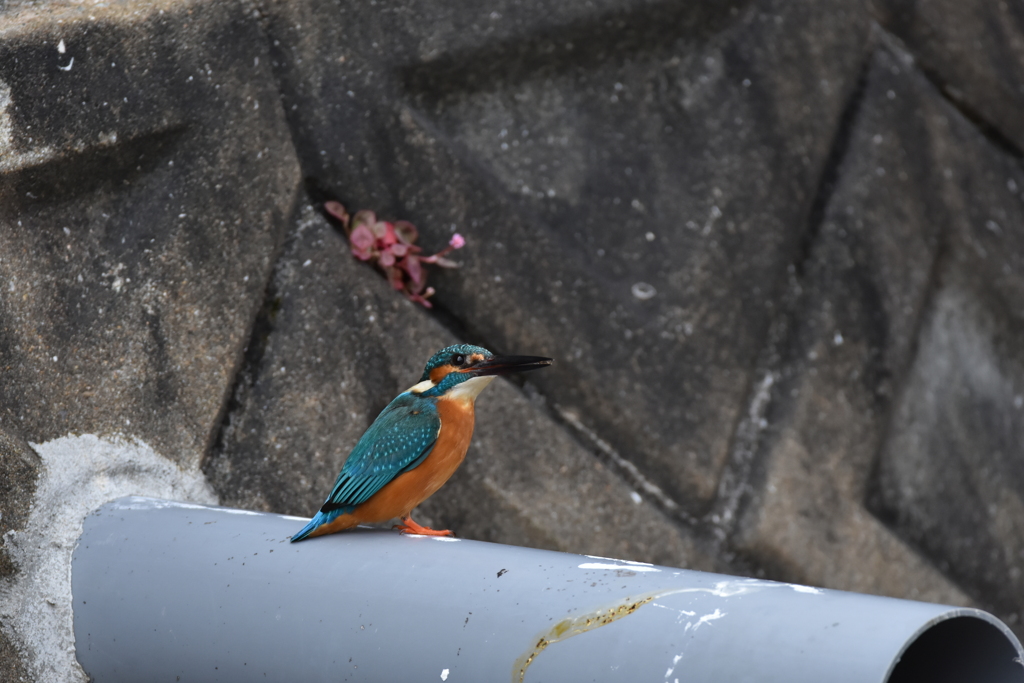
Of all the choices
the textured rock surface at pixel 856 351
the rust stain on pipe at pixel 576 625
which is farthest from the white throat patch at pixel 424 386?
the textured rock surface at pixel 856 351

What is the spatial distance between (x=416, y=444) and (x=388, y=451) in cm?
5

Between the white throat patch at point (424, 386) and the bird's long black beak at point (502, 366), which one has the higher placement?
the bird's long black beak at point (502, 366)

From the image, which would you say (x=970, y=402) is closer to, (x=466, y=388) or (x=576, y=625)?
(x=466, y=388)

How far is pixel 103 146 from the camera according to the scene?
197 centimetres

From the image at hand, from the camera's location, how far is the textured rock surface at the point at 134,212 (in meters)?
1.85

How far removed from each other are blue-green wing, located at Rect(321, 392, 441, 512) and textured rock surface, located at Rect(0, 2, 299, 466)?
0.46m

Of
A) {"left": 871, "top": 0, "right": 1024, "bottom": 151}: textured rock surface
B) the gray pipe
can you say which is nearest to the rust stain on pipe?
the gray pipe

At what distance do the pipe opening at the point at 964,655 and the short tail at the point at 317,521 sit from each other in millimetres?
856

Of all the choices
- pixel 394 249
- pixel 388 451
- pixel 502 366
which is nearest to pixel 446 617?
pixel 388 451

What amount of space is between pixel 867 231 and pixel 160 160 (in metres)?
2.06

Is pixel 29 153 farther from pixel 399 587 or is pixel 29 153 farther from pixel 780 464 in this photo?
pixel 780 464

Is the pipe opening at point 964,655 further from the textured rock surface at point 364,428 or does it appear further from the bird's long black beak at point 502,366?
the textured rock surface at point 364,428

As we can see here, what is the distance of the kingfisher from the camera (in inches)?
67.3

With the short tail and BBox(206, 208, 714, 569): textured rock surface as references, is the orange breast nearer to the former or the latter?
the short tail
